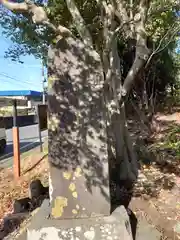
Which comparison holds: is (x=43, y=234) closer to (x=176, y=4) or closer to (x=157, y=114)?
(x=176, y=4)

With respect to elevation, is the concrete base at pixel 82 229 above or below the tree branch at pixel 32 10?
below

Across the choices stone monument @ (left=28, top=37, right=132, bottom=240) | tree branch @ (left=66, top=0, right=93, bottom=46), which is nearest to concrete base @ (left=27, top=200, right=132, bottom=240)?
stone monument @ (left=28, top=37, right=132, bottom=240)

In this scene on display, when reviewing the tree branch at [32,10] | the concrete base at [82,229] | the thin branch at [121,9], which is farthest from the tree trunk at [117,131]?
the concrete base at [82,229]

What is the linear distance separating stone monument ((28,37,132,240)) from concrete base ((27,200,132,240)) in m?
0.07

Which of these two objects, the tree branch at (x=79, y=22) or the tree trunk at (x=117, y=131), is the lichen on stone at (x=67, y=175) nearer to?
the tree trunk at (x=117, y=131)

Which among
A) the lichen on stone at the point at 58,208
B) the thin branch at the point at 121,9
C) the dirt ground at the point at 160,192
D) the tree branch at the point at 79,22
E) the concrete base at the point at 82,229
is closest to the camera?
the concrete base at the point at 82,229

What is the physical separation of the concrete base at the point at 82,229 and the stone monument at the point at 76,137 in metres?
0.07

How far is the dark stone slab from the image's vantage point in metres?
3.38

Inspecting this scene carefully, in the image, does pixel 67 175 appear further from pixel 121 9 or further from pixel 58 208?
pixel 121 9

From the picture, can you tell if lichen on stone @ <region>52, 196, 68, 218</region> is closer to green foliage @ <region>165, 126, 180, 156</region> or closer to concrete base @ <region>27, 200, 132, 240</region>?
concrete base @ <region>27, 200, 132, 240</region>

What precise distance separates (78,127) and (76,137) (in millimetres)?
122

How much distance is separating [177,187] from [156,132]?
5.36 meters

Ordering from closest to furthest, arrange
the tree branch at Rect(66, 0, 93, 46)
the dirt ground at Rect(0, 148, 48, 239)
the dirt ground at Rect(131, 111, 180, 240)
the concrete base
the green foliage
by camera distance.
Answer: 1. the concrete base
2. the dirt ground at Rect(131, 111, 180, 240)
3. the tree branch at Rect(66, 0, 93, 46)
4. the dirt ground at Rect(0, 148, 48, 239)
5. the green foliage

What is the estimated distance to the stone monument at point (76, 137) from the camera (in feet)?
11.0
